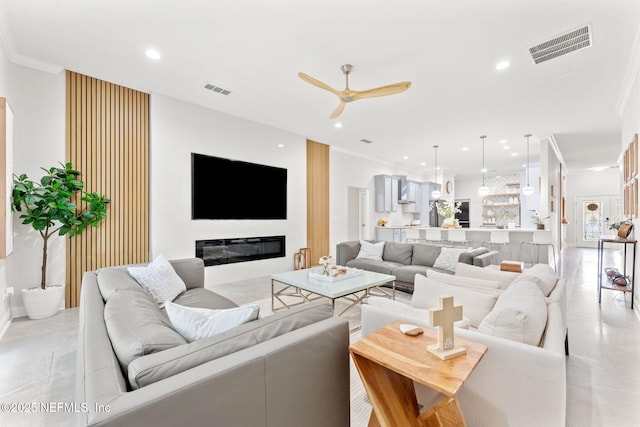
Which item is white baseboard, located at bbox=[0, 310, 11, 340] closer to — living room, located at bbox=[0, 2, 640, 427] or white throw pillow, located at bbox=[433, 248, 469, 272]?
living room, located at bbox=[0, 2, 640, 427]

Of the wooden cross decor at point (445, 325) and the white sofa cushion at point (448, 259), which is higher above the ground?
the wooden cross decor at point (445, 325)

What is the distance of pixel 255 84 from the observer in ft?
13.1

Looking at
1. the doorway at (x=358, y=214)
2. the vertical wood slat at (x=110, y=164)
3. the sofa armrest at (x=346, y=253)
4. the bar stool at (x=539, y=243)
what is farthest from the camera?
the doorway at (x=358, y=214)

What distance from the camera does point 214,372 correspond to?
94 centimetres

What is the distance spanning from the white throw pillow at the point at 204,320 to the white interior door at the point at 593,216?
1357 cm

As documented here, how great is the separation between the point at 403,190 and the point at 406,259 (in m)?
4.98

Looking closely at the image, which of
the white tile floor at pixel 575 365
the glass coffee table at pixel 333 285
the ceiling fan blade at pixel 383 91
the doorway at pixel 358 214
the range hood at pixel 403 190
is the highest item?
the ceiling fan blade at pixel 383 91

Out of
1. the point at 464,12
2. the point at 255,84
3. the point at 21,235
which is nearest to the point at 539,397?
the point at 464,12

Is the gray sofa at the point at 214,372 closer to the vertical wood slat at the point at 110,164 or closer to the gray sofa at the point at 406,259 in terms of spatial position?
the vertical wood slat at the point at 110,164

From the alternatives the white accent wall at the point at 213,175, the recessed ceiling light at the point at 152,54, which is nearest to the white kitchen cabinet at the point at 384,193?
the white accent wall at the point at 213,175

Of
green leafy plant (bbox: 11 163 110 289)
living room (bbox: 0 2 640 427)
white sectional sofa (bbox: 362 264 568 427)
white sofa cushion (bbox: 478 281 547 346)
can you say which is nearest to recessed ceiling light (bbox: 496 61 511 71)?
living room (bbox: 0 2 640 427)

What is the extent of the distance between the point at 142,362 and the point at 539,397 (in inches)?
62.1

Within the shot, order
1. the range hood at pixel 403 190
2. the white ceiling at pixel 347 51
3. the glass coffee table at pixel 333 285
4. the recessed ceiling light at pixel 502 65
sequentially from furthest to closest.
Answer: the range hood at pixel 403 190 → the recessed ceiling light at pixel 502 65 → the glass coffee table at pixel 333 285 → the white ceiling at pixel 347 51

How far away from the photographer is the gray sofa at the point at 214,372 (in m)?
0.82
